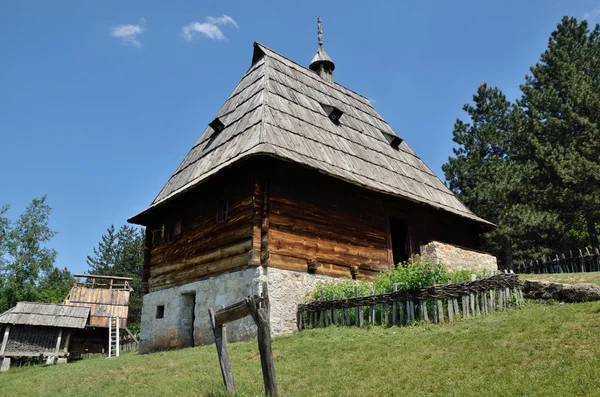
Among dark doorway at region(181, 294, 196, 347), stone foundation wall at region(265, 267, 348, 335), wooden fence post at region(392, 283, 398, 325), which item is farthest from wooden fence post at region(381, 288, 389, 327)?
dark doorway at region(181, 294, 196, 347)

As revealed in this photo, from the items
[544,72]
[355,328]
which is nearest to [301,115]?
[355,328]

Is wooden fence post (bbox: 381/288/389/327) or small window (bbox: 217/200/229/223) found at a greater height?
small window (bbox: 217/200/229/223)

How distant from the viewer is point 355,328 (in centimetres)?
1069

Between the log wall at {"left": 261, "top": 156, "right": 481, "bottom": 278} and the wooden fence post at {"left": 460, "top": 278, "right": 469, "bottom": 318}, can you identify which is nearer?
the wooden fence post at {"left": 460, "top": 278, "right": 469, "bottom": 318}

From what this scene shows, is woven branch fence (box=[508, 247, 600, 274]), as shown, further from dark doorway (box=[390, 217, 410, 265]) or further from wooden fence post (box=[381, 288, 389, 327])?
wooden fence post (box=[381, 288, 389, 327])

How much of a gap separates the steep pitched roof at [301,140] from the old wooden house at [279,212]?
0.22 ft

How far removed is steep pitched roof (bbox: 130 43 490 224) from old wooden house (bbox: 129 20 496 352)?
7 centimetres

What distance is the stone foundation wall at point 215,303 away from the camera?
11.6 m

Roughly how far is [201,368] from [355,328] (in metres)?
3.56

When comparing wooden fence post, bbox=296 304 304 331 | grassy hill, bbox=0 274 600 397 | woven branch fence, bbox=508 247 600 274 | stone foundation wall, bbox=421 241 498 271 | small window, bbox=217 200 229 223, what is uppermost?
small window, bbox=217 200 229 223

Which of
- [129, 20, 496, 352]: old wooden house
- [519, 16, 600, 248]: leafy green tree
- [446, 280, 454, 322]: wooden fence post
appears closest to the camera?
[446, 280, 454, 322]: wooden fence post

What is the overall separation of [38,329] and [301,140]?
767 inches

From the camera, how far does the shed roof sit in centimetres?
2373

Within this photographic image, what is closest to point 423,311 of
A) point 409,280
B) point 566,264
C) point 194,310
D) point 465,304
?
point 465,304
